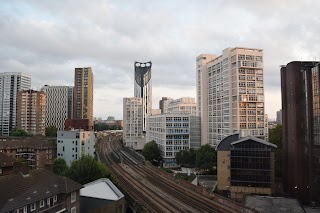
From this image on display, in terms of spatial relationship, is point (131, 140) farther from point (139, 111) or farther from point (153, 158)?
point (153, 158)

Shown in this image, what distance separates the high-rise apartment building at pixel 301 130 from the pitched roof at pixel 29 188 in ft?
138

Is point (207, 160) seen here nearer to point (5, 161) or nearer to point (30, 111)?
point (5, 161)

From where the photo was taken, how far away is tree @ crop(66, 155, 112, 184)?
50.4 metres

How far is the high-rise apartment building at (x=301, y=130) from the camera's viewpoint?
4956 cm

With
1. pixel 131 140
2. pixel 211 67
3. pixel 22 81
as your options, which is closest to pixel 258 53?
pixel 211 67

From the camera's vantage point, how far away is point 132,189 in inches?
2514

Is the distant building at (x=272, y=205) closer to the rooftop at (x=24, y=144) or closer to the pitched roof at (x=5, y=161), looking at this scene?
the pitched roof at (x=5, y=161)

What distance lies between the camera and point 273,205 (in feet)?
144

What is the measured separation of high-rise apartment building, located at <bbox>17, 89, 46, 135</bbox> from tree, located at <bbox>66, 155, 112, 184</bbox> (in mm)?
120838

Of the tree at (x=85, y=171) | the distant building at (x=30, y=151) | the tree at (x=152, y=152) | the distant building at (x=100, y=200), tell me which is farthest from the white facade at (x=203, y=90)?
the distant building at (x=100, y=200)

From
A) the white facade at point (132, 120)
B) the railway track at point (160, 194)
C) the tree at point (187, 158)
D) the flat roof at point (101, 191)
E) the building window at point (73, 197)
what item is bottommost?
the railway track at point (160, 194)

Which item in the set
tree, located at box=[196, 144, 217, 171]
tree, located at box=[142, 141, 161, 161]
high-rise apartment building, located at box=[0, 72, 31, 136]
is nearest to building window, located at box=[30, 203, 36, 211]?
tree, located at box=[196, 144, 217, 171]

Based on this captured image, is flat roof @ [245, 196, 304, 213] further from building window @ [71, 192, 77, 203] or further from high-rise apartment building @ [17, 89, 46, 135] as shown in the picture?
high-rise apartment building @ [17, 89, 46, 135]

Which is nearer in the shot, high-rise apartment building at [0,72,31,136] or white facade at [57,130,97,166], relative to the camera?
white facade at [57,130,97,166]
